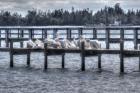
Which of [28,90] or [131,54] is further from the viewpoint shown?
[131,54]

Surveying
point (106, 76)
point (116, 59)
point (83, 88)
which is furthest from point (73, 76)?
point (116, 59)

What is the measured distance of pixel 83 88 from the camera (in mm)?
45219

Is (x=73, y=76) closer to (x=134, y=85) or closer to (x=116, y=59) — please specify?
(x=134, y=85)

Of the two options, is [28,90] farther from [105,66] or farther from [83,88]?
[105,66]

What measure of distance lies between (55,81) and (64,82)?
95 centimetres

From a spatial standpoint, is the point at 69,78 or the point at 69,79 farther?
the point at 69,78

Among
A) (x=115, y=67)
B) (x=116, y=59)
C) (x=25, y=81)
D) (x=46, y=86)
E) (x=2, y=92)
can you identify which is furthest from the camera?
(x=116, y=59)

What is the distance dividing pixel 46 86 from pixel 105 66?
1445 cm

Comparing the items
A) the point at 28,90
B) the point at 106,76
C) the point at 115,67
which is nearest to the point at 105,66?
the point at 115,67

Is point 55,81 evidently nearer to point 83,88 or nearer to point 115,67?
point 83,88

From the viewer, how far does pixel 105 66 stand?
2350 inches

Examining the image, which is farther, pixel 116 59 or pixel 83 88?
pixel 116 59

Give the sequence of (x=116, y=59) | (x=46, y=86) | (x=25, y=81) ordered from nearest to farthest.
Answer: (x=46, y=86), (x=25, y=81), (x=116, y=59)

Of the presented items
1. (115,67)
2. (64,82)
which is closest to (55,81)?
(64,82)
